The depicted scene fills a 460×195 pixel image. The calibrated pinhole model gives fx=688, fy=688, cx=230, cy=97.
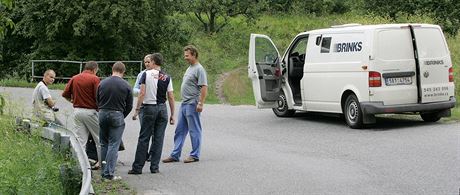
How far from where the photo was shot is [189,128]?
1097 cm

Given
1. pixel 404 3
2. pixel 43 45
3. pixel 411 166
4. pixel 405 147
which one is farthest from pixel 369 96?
pixel 404 3

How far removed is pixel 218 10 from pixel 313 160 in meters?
32.2

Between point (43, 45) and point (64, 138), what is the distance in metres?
26.6

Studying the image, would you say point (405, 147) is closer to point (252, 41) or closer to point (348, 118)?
point (348, 118)

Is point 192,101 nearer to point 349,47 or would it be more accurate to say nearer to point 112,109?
point 112,109

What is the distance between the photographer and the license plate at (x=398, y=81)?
13.6 m

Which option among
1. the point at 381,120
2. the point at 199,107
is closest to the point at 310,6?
the point at 381,120

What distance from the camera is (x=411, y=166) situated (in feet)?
32.3

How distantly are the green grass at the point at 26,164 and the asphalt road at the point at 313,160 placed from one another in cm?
108

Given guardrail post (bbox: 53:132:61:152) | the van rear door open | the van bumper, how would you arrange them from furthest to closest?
the van rear door open < the van bumper < guardrail post (bbox: 53:132:61:152)

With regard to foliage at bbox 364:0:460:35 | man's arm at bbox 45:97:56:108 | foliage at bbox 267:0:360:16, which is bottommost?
man's arm at bbox 45:97:56:108

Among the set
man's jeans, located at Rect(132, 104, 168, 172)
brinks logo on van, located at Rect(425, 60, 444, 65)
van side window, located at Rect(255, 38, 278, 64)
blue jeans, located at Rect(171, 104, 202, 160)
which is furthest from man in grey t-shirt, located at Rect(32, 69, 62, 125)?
brinks logo on van, located at Rect(425, 60, 444, 65)

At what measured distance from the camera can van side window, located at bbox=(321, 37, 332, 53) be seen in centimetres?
1477

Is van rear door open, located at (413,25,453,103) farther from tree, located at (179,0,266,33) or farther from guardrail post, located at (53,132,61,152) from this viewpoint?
tree, located at (179,0,266,33)
